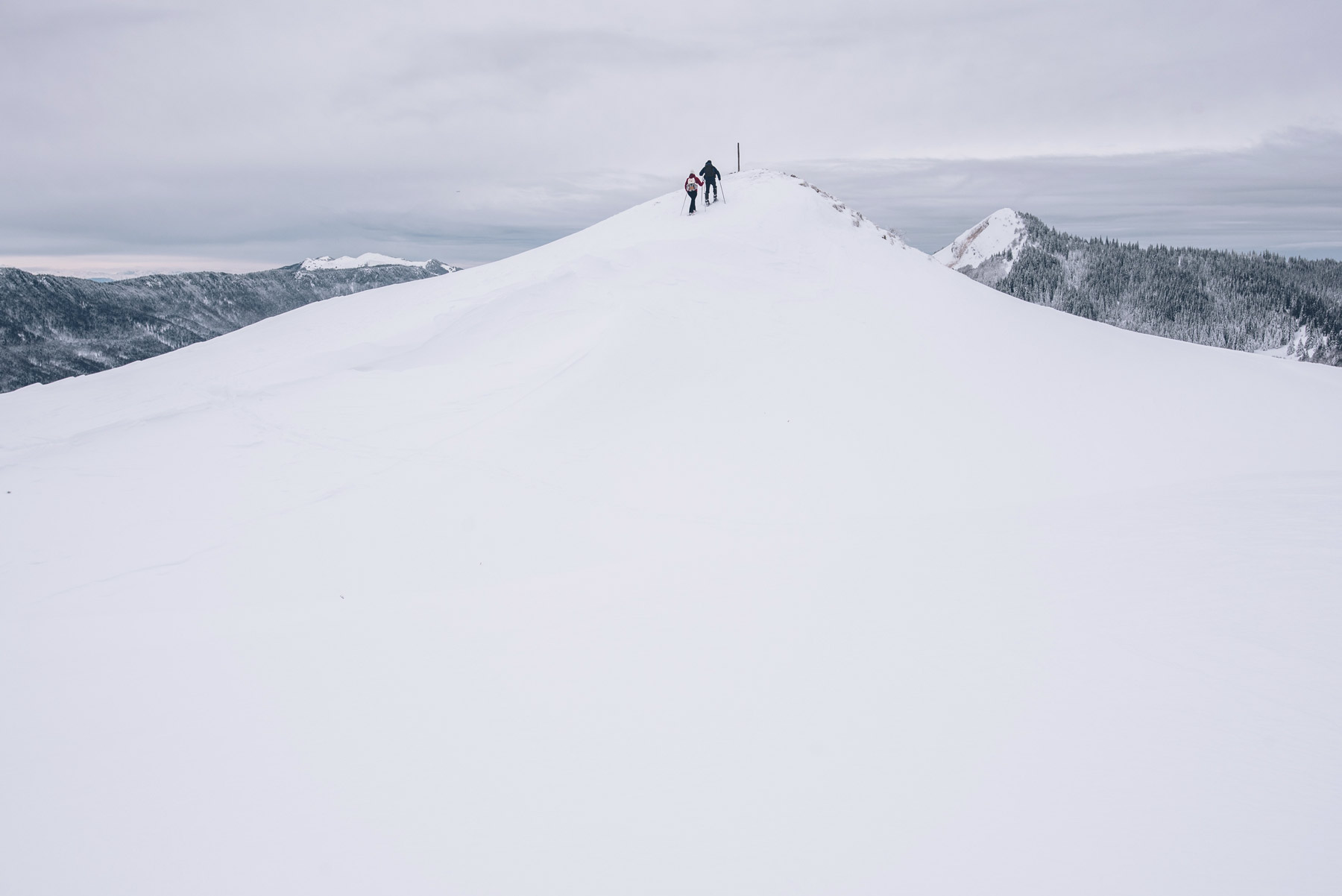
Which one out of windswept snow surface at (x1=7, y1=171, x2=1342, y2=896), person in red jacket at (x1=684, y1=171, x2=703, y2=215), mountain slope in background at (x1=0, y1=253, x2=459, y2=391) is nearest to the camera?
windswept snow surface at (x1=7, y1=171, x2=1342, y2=896)

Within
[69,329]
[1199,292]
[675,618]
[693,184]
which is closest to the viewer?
[675,618]

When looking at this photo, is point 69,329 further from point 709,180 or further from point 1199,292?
point 1199,292

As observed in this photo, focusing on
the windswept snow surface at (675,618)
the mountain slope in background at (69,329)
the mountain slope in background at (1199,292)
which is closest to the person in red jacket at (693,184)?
the windswept snow surface at (675,618)

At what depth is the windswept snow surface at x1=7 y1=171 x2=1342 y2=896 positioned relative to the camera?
183 inches

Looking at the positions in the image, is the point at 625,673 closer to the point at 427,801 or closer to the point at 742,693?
the point at 742,693

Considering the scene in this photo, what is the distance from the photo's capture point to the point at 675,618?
741 cm

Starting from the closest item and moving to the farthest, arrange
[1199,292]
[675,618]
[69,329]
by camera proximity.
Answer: [675,618] < [1199,292] < [69,329]

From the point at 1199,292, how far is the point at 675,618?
173921mm

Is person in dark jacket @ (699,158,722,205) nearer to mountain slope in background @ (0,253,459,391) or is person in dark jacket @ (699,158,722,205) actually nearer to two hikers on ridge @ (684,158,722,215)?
two hikers on ridge @ (684,158,722,215)

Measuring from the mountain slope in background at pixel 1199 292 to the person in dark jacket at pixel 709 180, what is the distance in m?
115

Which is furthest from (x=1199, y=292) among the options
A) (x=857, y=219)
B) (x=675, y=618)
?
(x=675, y=618)

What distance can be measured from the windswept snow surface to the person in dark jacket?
668cm

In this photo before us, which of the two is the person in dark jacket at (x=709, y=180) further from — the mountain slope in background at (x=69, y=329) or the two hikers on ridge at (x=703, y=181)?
the mountain slope in background at (x=69, y=329)

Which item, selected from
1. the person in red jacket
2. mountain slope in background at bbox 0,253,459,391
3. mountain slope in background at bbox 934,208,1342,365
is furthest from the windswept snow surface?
mountain slope in background at bbox 0,253,459,391
